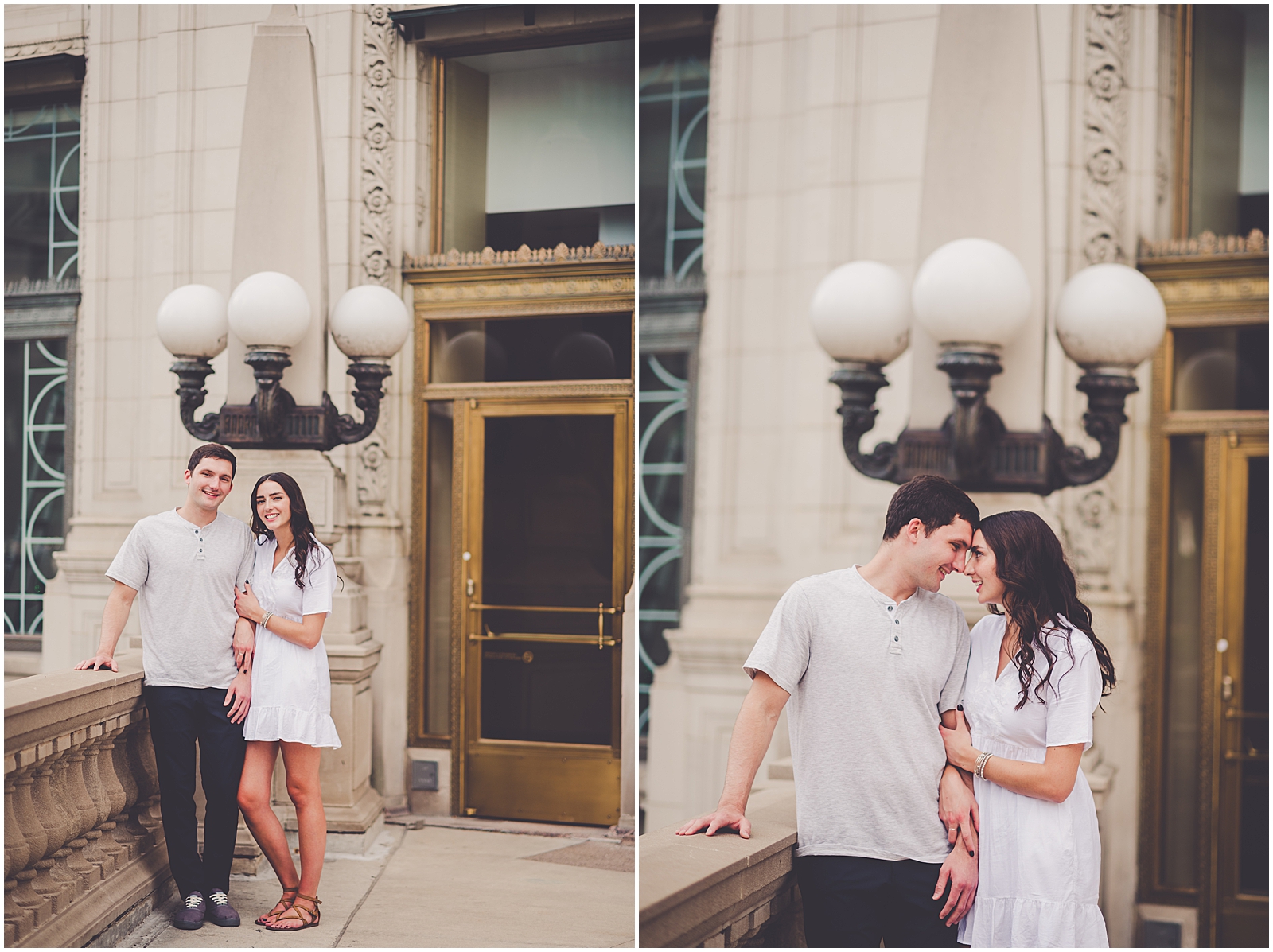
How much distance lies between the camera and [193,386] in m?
2.99

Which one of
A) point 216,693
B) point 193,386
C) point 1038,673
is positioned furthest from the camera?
point 193,386

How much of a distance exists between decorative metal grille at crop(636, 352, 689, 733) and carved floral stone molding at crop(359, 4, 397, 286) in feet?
3.01

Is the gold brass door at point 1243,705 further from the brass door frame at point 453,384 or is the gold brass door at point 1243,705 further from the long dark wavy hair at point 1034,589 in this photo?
the brass door frame at point 453,384

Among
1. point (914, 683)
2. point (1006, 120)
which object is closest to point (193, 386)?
point (914, 683)

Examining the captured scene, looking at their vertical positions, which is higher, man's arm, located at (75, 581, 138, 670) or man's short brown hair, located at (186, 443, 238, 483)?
man's short brown hair, located at (186, 443, 238, 483)

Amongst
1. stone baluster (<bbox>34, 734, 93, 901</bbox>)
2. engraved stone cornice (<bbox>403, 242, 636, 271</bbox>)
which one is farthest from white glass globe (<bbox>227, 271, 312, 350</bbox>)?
stone baluster (<bbox>34, 734, 93, 901</bbox>)

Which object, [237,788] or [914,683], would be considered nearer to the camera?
[914,683]

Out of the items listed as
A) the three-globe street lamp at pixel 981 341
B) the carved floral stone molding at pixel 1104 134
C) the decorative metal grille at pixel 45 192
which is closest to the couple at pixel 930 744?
the three-globe street lamp at pixel 981 341

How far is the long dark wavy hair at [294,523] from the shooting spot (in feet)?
9.09

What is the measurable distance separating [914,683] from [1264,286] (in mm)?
2178

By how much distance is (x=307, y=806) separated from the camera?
9.15 ft

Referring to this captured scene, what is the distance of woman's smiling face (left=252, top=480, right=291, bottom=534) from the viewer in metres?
2.76

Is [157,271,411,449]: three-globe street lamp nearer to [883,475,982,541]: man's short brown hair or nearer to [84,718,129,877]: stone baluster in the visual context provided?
[84,718,129,877]: stone baluster

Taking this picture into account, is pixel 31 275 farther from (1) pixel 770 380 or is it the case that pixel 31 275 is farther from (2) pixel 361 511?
(1) pixel 770 380
